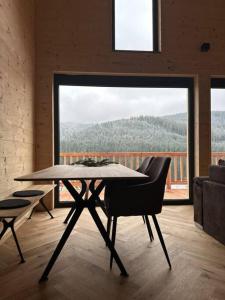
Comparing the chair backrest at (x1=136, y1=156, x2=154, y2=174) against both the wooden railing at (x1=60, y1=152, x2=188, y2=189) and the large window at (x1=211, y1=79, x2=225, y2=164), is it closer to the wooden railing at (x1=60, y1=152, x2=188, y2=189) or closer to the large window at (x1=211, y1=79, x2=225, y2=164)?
the wooden railing at (x1=60, y1=152, x2=188, y2=189)

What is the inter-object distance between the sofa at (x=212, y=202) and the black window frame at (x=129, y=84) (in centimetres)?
140

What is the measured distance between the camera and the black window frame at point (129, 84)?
12.8 ft

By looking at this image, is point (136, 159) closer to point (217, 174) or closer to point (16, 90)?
point (217, 174)

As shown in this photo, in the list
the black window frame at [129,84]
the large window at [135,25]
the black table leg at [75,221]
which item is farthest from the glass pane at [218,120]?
the black table leg at [75,221]

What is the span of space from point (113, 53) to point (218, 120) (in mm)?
2184

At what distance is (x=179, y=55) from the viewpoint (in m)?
3.97

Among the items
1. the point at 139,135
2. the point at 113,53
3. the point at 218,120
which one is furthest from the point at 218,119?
the point at 113,53

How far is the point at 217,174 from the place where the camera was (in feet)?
7.53

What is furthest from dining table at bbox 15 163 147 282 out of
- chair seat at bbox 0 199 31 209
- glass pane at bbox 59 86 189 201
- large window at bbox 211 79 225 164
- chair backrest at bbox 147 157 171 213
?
large window at bbox 211 79 225 164

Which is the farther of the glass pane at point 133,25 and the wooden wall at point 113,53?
the glass pane at point 133,25

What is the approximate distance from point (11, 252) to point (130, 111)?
2878 millimetres

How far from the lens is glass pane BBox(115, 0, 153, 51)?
4.00 m

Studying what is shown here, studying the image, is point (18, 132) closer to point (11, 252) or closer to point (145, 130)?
point (11, 252)

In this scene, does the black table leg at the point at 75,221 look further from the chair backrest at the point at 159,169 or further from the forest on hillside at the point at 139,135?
the forest on hillside at the point at 139,135
